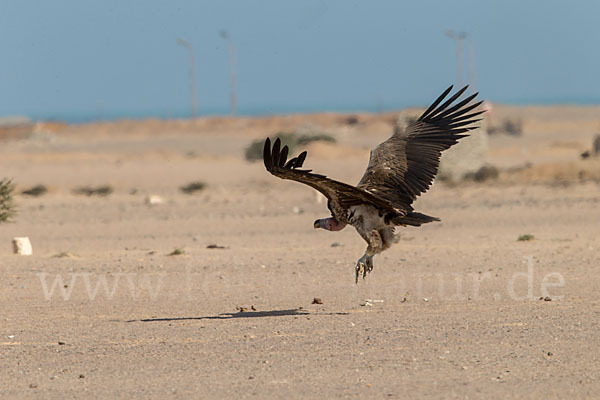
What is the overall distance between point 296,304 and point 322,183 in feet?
8.39

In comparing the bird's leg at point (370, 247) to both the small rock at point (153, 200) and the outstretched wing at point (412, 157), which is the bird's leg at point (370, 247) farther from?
the small rock at point (153, 200)

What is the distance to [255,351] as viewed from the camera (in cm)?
900

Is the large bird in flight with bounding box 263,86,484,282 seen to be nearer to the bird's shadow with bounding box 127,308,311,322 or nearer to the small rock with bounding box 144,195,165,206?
the bird's shadow with bounding box 127,308,311,322

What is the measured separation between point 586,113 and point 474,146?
6391 centimetres

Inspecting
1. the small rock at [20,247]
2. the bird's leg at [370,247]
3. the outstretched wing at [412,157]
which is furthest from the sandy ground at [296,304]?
the outstretched wing at [412,157]

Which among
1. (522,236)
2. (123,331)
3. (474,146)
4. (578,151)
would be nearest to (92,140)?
(578,151)

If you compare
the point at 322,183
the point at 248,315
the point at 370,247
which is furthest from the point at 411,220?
the point at 248,315

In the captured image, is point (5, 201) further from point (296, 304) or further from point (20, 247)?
point (296, 304)

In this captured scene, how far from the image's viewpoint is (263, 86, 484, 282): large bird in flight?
1021cm

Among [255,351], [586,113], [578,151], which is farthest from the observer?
[586,113]

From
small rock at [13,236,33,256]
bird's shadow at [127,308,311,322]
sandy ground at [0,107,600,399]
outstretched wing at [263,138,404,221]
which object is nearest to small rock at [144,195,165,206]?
sandy ground at [0,107,600,399]

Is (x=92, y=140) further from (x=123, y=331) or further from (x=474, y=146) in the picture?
(x=123, y=331)

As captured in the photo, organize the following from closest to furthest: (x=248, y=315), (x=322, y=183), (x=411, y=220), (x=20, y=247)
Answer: (x=322, y=183)
(x=411, y=220)
(x=248, y=315)
(x=20, y=247)

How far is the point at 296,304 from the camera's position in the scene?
38.8ft
